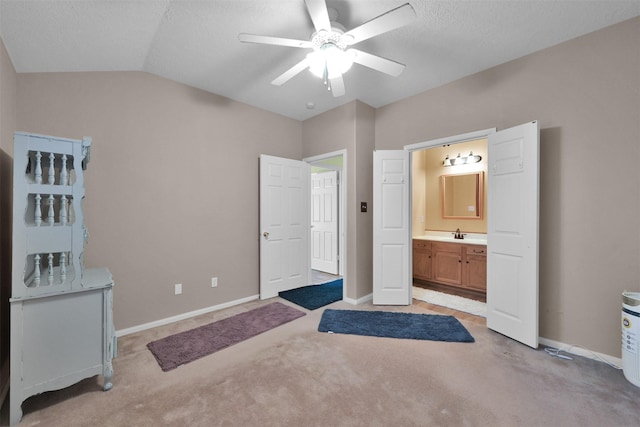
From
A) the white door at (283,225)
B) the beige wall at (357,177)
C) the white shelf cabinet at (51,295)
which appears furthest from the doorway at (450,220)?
the white shelf cabinet at (51,295)

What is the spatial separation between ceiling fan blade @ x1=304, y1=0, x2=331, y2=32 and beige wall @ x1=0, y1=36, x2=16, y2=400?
7.03 feet

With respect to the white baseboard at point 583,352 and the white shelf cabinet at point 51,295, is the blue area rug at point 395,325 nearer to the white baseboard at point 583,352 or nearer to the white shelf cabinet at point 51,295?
the white baseboard at point 583,352

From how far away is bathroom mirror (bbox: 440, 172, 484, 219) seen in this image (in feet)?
14.2

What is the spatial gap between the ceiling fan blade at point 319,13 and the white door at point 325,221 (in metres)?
3.40

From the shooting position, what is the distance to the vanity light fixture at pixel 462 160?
4348 mm

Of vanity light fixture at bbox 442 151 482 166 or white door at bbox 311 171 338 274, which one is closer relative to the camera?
vanity light fixture at bbox 442 151 482 166

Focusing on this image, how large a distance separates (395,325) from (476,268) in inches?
69.1

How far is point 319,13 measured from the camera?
5.38ft

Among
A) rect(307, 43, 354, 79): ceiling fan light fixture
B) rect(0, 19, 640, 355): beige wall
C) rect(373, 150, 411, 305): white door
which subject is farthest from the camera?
rect(373, 150, 411, 305): white door

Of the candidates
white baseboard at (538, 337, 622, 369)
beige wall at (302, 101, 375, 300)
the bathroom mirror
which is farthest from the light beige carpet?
the bathroom mirror

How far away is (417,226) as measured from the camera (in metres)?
4.91

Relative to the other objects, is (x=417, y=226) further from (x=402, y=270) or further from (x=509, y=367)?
(x=509, y=367)

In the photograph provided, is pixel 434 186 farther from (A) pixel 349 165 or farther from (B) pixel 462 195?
(A) pixel 349 165

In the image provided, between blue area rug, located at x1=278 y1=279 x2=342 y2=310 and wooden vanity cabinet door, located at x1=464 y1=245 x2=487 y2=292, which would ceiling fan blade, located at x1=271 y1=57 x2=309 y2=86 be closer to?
blue area rug, located at x1=278 y1=279 x2=342 y2=310
